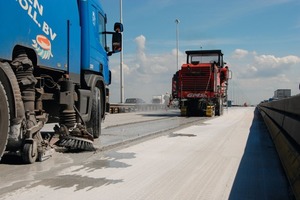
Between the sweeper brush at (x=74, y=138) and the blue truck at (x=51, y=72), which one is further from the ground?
the blue truck at (x=51, y=72)

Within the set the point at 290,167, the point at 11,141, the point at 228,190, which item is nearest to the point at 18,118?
the point at 11,141

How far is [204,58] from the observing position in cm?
2608

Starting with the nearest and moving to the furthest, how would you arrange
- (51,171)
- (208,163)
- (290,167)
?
(290,167)
(51,171)
(208,163)

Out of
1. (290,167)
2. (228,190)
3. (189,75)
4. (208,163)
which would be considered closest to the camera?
(228,190)

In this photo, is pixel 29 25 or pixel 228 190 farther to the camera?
pixel 29 25

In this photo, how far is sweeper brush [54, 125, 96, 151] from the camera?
7.61 meters

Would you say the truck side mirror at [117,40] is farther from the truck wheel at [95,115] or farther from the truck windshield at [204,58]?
the truck windshield at [204,58]

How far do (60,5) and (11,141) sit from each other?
2767 mm

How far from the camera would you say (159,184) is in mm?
5203

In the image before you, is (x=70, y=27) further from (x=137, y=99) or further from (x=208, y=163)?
(x=137, y=99)

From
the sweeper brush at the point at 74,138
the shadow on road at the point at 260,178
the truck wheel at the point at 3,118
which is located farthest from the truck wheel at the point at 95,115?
the truck wheel at the point at 3,118

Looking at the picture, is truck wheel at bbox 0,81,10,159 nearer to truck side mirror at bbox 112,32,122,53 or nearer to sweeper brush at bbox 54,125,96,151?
sweeper brush at bbox 54,125,96,151

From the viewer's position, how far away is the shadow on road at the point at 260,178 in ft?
15.8

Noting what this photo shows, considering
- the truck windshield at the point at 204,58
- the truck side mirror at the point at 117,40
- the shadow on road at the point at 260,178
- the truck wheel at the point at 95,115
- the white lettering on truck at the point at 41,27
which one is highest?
the truck windshield at the point at 204,58
